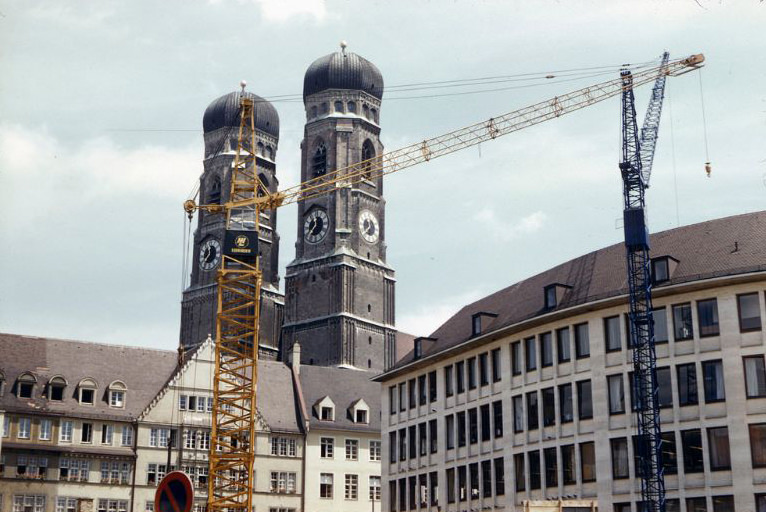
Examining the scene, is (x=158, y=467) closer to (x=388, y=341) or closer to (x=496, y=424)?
(x=496, y=424)

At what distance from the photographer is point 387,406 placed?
3546 inches

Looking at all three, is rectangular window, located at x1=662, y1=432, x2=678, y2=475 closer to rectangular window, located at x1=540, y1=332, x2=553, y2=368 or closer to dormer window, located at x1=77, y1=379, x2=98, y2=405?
rectangular window, located at x1=540, y1=332, x2=553, y2=368

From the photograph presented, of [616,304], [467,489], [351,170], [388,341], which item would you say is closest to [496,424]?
[467,489]

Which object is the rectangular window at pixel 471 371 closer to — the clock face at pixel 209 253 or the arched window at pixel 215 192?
the clock face at pixel 209 253

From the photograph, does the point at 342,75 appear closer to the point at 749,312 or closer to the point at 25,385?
the point at 25,385

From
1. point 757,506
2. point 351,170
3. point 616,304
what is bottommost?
point 757,506

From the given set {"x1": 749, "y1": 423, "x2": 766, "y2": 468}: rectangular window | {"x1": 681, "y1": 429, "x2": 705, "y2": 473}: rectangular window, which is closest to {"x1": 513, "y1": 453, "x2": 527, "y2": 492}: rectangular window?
{"x1": 681, "y1": 429, "x2": 705, "y2": 473}: rectangular window

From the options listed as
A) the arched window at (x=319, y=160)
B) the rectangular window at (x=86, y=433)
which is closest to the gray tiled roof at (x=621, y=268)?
the rectangular window at (x=86, y=433)

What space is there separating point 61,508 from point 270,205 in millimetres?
31644

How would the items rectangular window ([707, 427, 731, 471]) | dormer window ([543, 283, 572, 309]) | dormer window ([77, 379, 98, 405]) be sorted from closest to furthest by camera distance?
1. rectangular window ([707, 427, 731, 471])
2. dormer window ([543, 283, 572, 309])
3. dormer window ([77, 379, 98, 405])

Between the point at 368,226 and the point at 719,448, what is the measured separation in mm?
102149

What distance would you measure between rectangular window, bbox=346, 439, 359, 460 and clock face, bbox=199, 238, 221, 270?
221ft

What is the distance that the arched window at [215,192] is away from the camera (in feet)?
566

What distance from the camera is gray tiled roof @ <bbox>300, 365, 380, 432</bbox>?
104688 millimetres
